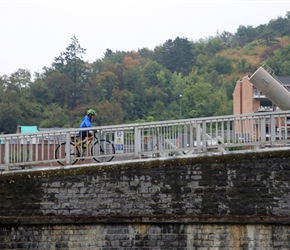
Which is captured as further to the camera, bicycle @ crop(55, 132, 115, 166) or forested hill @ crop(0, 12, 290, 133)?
forested hill @ crop(0, 12, 290, 133)

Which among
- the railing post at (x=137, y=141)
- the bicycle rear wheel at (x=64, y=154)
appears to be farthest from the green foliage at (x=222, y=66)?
the railing post at (x=137, y=141)

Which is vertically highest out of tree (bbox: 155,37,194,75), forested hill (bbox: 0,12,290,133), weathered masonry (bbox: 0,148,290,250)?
tree (bbox: 155,37,194,75)

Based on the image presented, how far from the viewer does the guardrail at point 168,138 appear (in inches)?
601

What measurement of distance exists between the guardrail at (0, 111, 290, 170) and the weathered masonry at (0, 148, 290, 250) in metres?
0.58

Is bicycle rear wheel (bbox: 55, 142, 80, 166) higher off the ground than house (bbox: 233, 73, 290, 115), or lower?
lower

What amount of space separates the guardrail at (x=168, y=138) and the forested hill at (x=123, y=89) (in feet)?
284

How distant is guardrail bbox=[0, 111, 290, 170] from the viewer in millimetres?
15266

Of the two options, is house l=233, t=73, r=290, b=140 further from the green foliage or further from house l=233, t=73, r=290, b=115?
the green foliage

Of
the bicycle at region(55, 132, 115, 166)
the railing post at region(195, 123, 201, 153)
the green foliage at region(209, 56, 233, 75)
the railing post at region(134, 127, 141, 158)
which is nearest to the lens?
the railing post at region(195, 123, 201, 153)

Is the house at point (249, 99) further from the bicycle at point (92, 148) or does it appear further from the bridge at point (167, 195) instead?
the bridge at point (167, 195)

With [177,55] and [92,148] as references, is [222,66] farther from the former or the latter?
[92,148]

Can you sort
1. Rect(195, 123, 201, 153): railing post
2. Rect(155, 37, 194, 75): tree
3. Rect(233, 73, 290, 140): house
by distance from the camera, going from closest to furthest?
Rect(195, 123, 201, 153): railing post, Rect(233, 73, 290, 140): house, Rect(155, 37, 194, 75): tree

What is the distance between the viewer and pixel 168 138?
16.0 metres

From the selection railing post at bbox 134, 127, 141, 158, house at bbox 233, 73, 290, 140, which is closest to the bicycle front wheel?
railing post at bbox 134, 127, 141, 158
